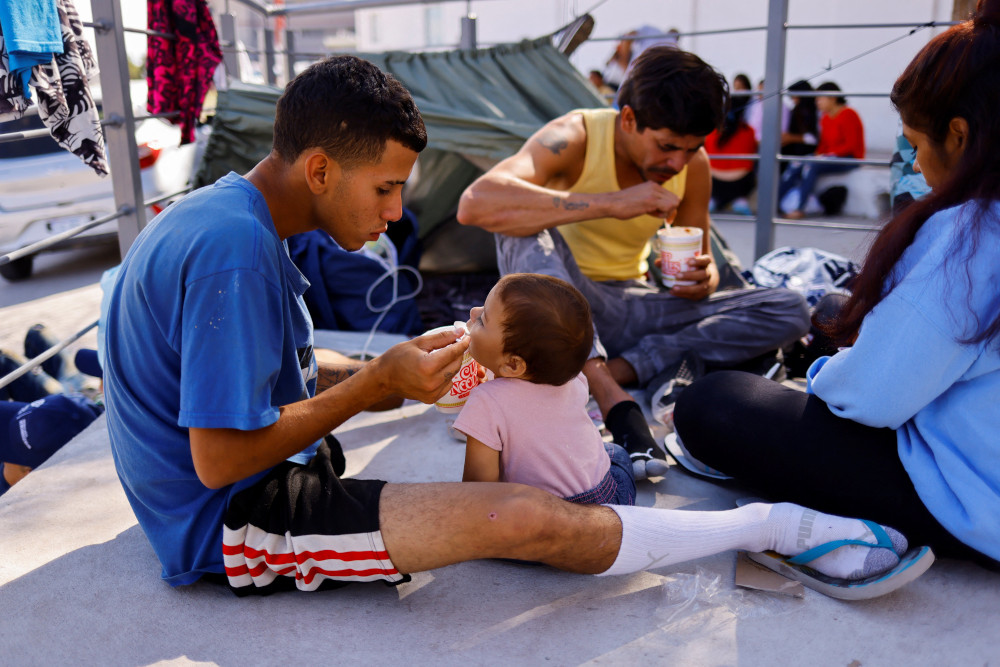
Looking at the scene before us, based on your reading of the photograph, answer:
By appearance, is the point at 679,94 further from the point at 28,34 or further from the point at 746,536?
the point at 28,34

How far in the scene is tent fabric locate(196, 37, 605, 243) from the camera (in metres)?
4.34

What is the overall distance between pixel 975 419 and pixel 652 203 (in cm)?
141

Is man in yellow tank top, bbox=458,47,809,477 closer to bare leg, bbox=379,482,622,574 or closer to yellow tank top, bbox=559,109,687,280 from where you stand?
yellow tank top, bbox=559,109,687,280

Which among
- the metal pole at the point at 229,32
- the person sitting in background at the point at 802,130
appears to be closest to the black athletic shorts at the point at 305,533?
the metal pole at the point at 229,32

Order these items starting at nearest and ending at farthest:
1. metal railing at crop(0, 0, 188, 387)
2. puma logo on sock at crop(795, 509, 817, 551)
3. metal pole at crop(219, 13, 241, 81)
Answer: puma logo on sock at crop(795, 509, 817, 551), metal railing at crop(0, 0, 188, 387), metal pole at crop(219, 13, 241, 81)

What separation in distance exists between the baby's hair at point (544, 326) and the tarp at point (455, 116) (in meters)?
2.48

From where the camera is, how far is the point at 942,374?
1698 millimetres

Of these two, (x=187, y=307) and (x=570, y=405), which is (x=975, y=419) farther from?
(x=187, y=307)

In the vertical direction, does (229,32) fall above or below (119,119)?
above

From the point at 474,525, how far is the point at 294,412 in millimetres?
447

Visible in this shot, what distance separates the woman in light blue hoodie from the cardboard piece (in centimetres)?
22

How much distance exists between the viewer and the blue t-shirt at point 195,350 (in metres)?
1.51

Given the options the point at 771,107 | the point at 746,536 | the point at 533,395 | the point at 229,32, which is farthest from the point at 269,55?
the point at 746,536

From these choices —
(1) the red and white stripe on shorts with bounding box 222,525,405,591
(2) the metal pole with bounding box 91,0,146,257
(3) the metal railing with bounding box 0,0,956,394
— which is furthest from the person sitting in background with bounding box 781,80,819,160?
(1) the red and white stripe on shorts with bounding box 222,525,405,591
